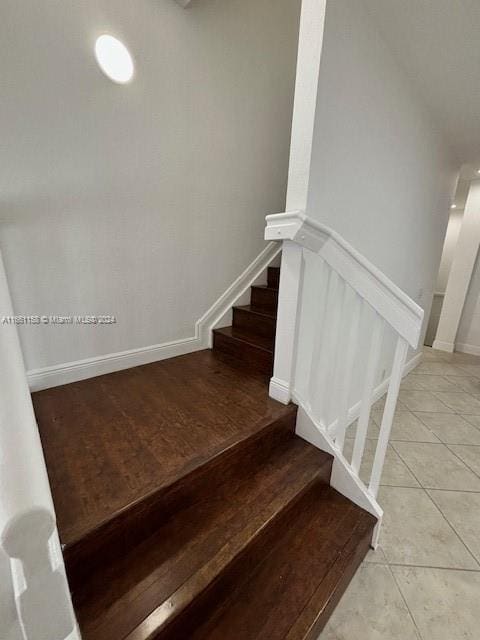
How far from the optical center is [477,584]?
110cm

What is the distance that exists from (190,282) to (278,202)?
1.13 meters

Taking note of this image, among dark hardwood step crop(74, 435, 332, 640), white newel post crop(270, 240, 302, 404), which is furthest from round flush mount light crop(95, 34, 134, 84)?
dark hardwood step crop(74, 435, 332, 640)

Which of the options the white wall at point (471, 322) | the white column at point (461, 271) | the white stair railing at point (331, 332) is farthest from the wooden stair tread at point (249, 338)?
the white wall at point (471, 322)

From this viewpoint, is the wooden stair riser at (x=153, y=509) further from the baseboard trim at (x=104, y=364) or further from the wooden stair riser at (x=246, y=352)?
the baseboard trim at (x=104, y=364)

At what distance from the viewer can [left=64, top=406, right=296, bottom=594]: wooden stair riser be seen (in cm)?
76

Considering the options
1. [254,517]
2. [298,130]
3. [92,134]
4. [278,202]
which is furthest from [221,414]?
[278,202]

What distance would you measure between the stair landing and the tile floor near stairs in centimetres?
72

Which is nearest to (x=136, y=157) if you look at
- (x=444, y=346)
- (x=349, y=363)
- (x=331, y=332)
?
(x=331, y=332)

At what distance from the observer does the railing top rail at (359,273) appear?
105 centimetres

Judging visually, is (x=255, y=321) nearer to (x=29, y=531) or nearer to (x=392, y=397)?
(x=392, y=397)

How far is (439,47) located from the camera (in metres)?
1.46

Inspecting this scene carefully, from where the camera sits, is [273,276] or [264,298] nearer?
[264,298]

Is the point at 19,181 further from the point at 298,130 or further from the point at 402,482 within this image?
the point at 402,482

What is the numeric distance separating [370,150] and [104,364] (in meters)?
2.01
